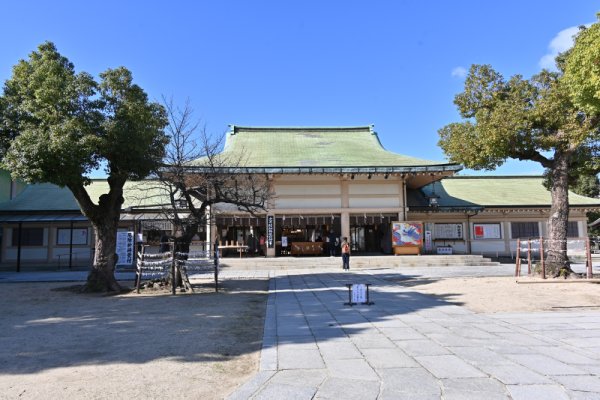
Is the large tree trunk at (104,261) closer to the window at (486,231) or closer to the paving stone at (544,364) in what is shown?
the paving stone at (544,364)

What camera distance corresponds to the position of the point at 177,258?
11414mm

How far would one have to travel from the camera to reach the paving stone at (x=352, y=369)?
4.14m

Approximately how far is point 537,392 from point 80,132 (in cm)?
1023

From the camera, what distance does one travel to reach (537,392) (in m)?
3.65

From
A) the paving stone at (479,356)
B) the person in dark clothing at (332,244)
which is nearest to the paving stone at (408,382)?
the paving stone at (479,356)

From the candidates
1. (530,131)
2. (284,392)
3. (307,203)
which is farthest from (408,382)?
(307,203)

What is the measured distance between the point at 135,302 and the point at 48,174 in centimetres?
373

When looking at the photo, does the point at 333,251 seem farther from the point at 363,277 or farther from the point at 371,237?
the point at 363,277

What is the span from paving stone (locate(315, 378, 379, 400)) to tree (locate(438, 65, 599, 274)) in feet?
36.3

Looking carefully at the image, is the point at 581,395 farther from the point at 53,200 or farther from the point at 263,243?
the point at 53,200

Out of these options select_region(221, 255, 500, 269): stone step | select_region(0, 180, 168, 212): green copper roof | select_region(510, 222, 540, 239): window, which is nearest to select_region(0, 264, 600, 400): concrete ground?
select_region(221, 255, 500, 269): stone step

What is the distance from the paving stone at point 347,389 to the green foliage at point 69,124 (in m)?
8.45

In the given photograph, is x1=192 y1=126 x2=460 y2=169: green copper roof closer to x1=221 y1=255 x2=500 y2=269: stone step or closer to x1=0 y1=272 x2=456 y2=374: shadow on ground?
x1=221 y1=255 x2=500 y2=269: stone step

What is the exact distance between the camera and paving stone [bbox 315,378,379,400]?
11.8 ft
